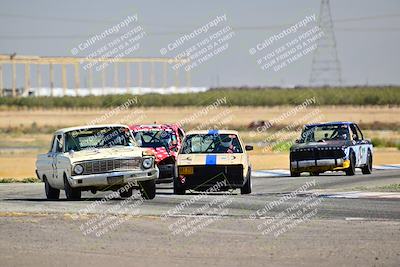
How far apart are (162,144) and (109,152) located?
16.4ft

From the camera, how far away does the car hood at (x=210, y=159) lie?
2258cm

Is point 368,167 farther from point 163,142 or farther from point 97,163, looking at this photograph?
point 97,163

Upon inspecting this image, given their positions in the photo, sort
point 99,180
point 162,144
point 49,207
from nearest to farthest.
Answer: point 49,207 < point 99,180 < point 162,144

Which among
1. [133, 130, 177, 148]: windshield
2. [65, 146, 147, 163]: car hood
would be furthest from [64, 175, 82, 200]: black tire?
[133, 130, 177, 148]: windshield

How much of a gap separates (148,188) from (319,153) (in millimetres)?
8615

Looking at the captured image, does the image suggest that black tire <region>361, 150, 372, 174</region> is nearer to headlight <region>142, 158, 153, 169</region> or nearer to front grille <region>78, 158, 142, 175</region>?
headlight <region>142, 158, 153, 169</region>

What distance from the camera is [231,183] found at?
→ 22438 millimetres

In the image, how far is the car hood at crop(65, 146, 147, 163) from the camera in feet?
69.3

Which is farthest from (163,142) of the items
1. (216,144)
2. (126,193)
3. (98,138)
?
(98,138)

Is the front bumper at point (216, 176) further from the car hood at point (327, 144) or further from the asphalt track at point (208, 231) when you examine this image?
the car hood at point (327, 144)

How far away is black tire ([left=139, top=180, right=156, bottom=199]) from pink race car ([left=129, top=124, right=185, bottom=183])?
12.1 ft

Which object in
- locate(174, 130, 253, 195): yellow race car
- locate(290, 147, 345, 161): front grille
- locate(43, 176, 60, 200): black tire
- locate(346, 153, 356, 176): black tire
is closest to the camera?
locate(174, 130, 253, 195): yellow race car

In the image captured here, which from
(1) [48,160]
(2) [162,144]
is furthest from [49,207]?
(2) [162,144]

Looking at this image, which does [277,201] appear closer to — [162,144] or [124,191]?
[124,191]
